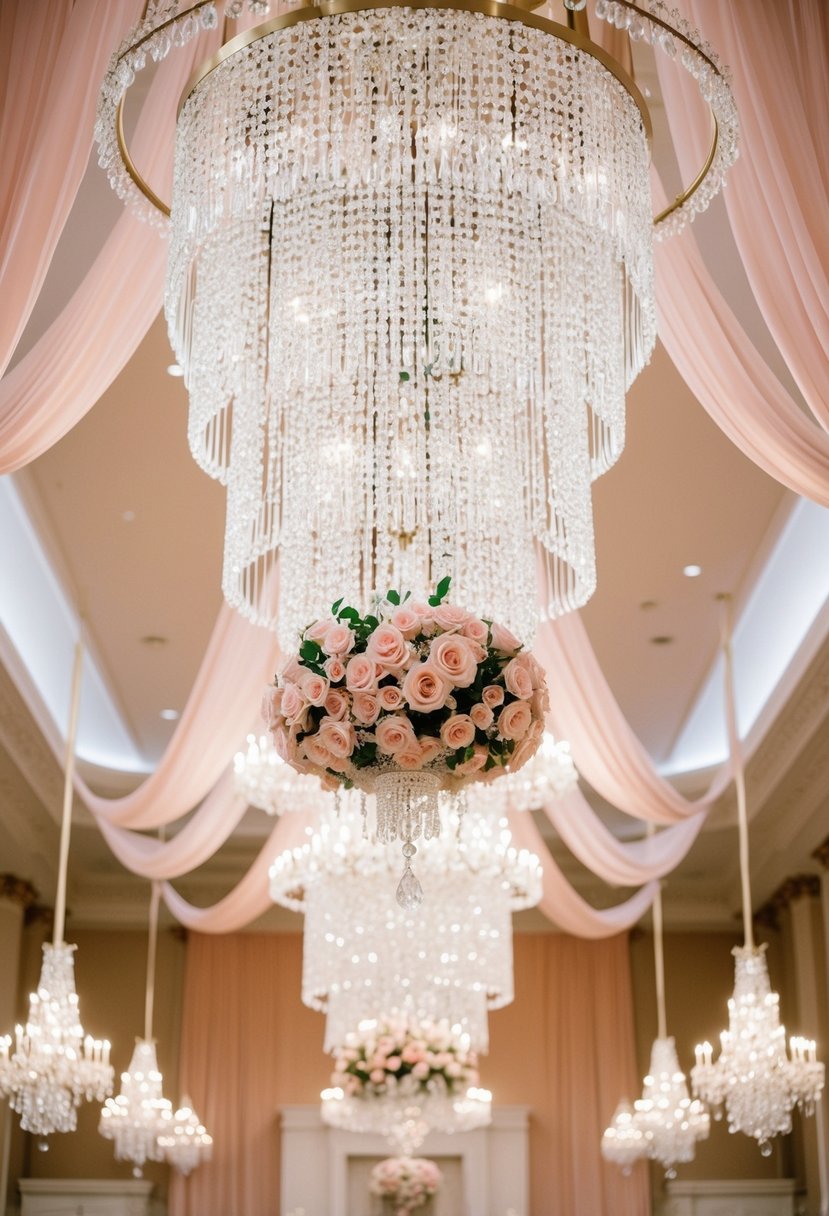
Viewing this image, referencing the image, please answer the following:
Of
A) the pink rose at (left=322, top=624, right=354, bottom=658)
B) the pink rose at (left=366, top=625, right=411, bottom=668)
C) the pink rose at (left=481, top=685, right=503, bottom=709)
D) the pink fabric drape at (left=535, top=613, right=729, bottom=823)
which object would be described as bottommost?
the pink rose at (left=481, top=685, right=503, bottom=709)

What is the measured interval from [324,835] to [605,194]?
5585 mm

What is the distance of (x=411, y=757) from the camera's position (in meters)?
3.85

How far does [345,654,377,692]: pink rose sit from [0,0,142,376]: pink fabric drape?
1333 mm

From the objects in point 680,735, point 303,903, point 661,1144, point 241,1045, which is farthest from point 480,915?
point 241,1045

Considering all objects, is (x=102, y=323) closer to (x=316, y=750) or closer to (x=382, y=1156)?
(x=316, y=750)

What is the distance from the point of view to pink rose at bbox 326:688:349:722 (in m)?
3.85

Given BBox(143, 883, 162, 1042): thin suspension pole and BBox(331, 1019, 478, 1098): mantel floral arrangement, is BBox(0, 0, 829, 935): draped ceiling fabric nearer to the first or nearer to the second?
BBox(143, 883, 162, 1042): thin suspension pole

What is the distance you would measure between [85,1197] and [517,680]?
1159 cm

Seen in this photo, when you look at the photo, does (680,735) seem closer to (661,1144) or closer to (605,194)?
(661,1144)

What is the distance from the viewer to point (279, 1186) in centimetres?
1395

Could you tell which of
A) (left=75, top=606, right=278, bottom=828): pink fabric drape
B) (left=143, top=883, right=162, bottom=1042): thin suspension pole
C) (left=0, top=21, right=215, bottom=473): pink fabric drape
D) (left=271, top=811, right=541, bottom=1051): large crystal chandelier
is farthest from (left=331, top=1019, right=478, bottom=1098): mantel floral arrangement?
(left=0, top=21, right=215, bottom=473): pink fabric drape

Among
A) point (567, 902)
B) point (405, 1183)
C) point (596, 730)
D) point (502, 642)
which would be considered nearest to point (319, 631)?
point (502, 642)

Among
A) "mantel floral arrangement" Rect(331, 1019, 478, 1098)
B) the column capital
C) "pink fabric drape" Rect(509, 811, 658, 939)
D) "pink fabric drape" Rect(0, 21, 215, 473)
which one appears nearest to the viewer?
"pink fabric drape" Rect(0, 21, 215, 473)

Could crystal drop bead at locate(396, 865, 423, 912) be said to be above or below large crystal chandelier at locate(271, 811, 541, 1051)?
below
